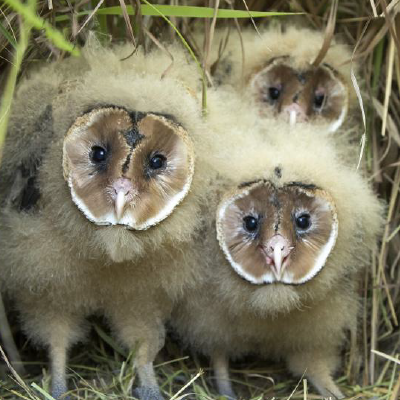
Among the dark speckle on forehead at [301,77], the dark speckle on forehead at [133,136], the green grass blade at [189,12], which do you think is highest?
the green grass blade at [189,12]

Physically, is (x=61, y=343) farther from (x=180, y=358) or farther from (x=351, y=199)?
(x=351, y=199)

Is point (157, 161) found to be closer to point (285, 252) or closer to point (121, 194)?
point (121, 194)

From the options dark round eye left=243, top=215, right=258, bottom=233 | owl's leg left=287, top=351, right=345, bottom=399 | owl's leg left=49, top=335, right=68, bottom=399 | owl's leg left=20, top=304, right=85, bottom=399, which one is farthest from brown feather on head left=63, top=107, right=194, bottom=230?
owl's leg left=287, top=351, right=345, bottom=399

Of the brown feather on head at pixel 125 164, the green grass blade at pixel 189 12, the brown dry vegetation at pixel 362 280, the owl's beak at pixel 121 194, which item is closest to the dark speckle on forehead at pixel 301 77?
the brown dry vegetation at pixel 362 280

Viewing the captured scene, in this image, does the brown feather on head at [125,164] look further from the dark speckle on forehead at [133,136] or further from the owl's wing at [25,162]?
the owl's wing at [25,162]

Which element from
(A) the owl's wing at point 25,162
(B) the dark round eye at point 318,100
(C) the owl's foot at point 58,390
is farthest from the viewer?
(B) the dark round eye at point 318,100

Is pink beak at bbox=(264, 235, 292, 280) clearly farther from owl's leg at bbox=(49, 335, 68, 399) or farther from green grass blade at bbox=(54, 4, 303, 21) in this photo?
owl's leg at bbox=(49, 335, 68, 399)
